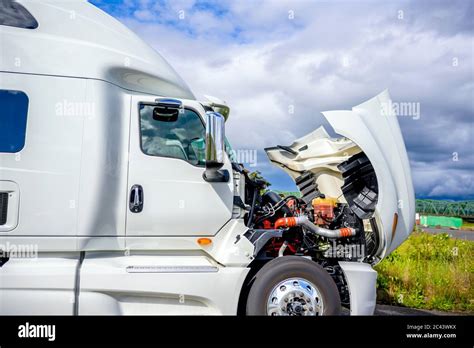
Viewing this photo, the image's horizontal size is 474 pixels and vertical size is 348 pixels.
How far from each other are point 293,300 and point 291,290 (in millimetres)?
114

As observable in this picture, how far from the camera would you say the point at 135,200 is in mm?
4652

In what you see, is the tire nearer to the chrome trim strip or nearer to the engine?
the engine

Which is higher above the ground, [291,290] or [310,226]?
[310,226]

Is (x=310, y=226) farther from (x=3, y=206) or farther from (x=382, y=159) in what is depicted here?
(x=3, y=206)

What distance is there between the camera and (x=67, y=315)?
4285 mm

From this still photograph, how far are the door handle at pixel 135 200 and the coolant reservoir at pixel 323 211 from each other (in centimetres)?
223

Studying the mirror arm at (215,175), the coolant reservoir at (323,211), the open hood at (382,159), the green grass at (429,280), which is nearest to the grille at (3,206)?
the mirror arm at (215,175)

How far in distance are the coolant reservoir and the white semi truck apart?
2cm

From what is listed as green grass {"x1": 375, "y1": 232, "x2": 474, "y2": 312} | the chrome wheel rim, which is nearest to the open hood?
the chrome wheel rim

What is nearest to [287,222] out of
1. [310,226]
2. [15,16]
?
[310,226]

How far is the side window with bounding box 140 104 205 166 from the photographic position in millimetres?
4836

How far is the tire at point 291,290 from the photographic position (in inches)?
183
